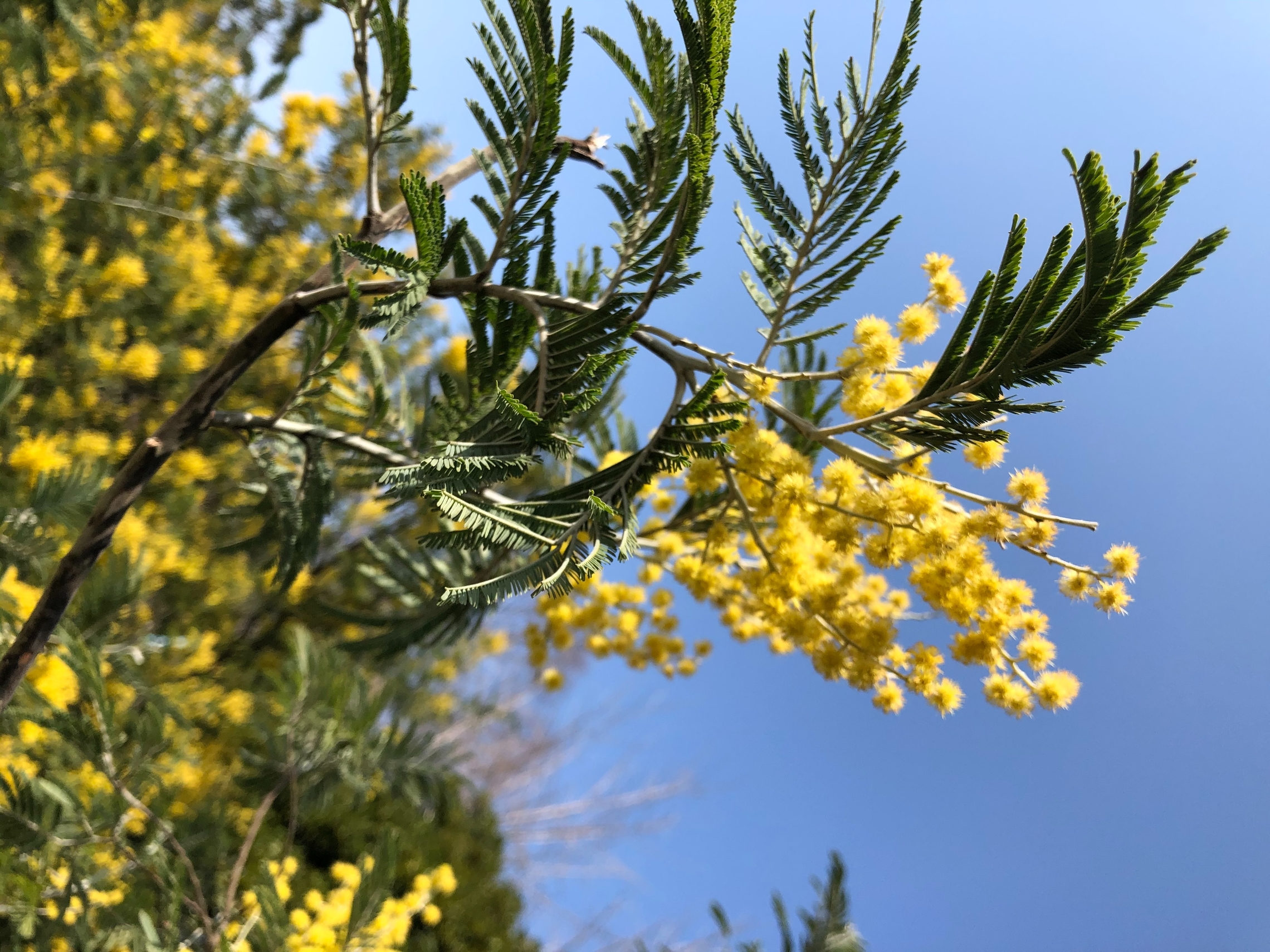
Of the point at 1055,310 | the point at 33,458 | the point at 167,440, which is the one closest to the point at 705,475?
the point at 1055,310

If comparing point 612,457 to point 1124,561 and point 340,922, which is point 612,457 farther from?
point 340,922

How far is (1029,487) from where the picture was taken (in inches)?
34.3

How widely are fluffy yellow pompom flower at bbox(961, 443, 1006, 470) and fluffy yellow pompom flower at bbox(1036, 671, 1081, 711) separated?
31 cm

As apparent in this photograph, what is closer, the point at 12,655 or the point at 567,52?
the point at 567,52

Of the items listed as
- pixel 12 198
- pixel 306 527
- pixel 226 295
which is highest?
pixel 226 295

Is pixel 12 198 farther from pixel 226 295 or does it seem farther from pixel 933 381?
pixel 933 381

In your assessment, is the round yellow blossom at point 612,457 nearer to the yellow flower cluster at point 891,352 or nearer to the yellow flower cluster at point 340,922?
the yellow flower cluster at point 891,352

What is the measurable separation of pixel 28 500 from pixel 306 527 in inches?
37.8

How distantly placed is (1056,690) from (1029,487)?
0.30m

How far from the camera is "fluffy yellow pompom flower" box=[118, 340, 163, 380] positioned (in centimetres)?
303

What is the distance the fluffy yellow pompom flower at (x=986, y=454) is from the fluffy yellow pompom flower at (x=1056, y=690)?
12.2 inches

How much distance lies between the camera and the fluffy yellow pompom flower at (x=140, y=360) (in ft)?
9.94

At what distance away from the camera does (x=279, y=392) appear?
13.1ft

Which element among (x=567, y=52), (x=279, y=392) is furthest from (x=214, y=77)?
(x=567, y=52)
